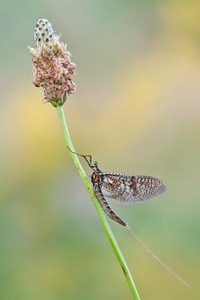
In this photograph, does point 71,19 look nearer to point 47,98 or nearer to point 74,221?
point 74,221

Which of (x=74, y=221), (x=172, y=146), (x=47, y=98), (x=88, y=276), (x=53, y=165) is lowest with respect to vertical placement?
(x=47, y=98)

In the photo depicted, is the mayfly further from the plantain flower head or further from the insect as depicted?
the plantain flower head

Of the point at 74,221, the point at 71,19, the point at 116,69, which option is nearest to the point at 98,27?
the point at 71,19

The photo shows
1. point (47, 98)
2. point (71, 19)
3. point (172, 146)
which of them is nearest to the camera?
point (47, 98)

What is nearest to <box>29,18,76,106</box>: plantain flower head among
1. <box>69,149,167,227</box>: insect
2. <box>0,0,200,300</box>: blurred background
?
<box>69,149,167,227</box>: insect

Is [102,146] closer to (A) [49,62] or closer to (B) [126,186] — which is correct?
(B) [126,186]

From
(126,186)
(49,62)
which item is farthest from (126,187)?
(49,62)
